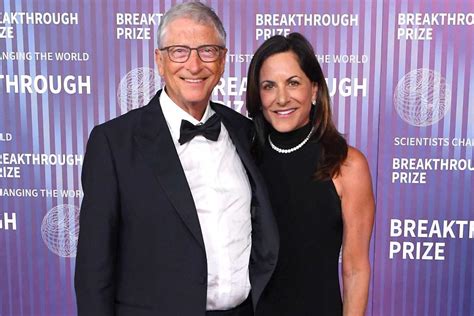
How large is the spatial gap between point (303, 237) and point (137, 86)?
1.40m

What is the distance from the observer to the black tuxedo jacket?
127cm

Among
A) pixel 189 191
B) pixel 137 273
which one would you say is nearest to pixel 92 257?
pixel 137 273

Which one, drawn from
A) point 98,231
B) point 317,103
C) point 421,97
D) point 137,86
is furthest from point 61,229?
point 421,97

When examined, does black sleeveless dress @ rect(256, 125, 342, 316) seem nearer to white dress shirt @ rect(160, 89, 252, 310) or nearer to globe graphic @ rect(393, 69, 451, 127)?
white dress shirt @ rect(160, 89, 252, 310)

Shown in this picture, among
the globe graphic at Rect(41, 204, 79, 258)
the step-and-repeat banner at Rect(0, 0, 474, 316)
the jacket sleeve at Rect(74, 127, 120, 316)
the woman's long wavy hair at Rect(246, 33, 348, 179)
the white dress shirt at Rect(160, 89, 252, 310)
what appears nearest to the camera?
the jacket sleeve at Rect(74, 127, 120, 316)

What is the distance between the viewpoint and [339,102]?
8.43 ft

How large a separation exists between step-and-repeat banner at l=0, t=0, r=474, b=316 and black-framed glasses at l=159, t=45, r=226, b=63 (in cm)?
121

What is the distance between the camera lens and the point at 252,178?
1499 millimetres

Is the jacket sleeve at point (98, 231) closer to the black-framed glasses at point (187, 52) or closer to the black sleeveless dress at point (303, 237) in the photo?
the black-framed glasses at point (187, 52)

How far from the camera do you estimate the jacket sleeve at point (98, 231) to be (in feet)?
4.14

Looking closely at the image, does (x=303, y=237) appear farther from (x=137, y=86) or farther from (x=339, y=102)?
(x=137, y=86)

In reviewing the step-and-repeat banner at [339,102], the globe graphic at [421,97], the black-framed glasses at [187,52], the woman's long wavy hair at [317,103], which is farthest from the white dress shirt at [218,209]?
the globe graphic at [421,97]

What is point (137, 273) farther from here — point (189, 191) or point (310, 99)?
point (310, 99)

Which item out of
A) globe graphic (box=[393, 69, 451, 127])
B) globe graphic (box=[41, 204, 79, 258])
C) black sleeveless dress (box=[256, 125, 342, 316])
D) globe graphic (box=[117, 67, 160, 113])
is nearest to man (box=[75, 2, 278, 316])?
black sleeveless dress (box=[256, 125, 342, 316])
